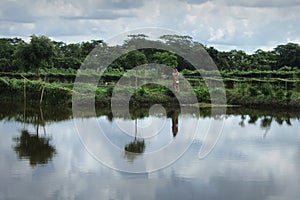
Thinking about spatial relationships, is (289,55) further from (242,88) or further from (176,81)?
(176,81)

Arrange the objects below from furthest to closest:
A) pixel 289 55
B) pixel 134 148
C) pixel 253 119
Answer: pixel 289 55
pixel 253 119
pixel 134 148

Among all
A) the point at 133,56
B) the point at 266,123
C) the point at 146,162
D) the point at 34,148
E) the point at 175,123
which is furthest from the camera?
the point at 133,56

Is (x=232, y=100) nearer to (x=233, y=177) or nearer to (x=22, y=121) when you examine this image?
(x=22, y=121)

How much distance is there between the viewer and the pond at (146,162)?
24.2 ft

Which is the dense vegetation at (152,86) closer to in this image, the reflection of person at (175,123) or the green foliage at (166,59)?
the green foliage at (166,59)

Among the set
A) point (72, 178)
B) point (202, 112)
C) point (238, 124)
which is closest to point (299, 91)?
point (202, 112)

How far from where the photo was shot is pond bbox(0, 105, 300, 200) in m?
7.38

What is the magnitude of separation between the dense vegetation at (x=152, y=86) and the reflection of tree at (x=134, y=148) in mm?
8990

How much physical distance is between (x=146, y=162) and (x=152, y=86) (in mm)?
13055

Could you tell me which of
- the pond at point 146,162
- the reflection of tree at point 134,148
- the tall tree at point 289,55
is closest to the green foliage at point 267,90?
the pond at point 146,162

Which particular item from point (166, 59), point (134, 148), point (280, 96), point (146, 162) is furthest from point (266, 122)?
point (166, 59)

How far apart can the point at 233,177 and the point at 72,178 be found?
2.80m

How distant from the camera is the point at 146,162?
372 inches

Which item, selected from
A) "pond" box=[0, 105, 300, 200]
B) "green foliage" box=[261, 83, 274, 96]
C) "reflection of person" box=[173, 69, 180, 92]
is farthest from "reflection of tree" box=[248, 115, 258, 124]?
"reflection of person" box=[173, 69, 180, 92]
